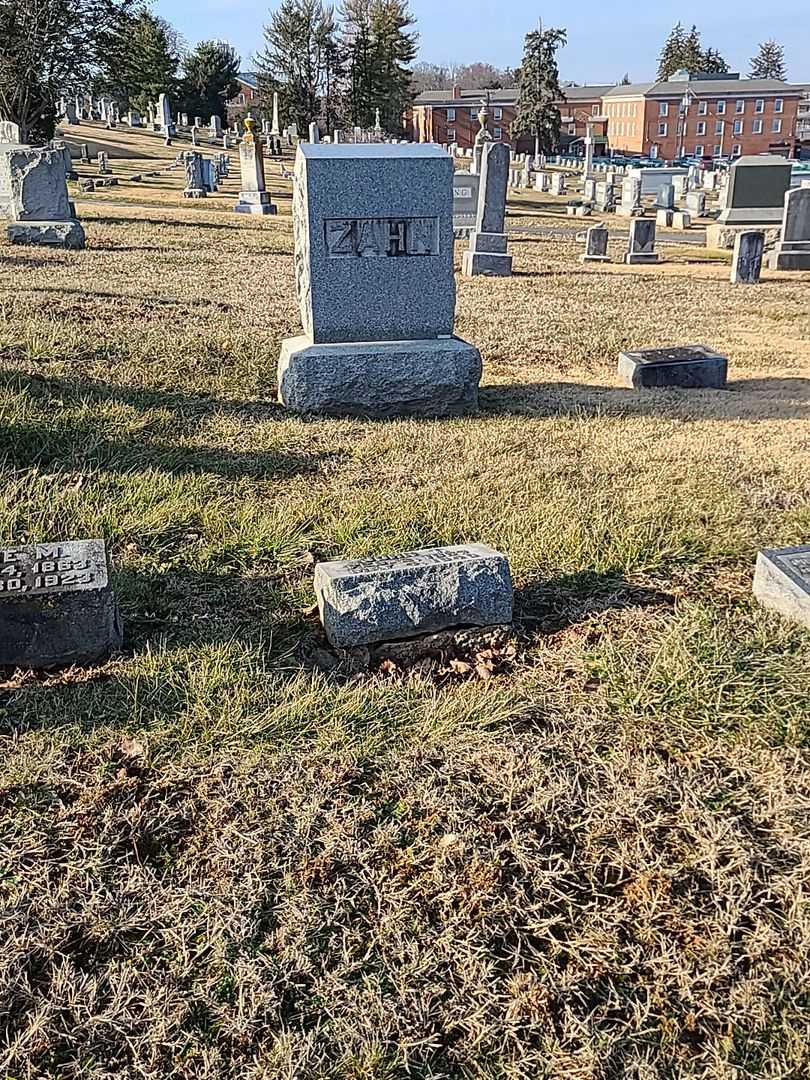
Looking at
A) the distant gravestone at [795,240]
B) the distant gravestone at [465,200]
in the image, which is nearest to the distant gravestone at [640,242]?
the distant gravestone at [795,240]

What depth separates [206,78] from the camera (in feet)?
168

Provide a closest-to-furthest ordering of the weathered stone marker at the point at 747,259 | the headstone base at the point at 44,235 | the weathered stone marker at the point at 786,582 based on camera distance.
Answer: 1. the weathered stone marker at the point at 786,582
2. the headstone base at the point at 44,235
3. the weathered stone marker at the point at 747,259

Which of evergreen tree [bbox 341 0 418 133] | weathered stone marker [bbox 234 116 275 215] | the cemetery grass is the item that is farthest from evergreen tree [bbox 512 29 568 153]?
the cemetery grass

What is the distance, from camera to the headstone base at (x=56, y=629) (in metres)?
2.77

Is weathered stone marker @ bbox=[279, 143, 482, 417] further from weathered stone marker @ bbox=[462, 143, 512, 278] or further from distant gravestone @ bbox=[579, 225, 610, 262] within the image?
distant gravestone @ bbox=[579, 225, 610, 262]

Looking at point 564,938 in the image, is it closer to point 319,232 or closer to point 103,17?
point 319,232

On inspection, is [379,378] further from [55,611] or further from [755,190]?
[755,190]

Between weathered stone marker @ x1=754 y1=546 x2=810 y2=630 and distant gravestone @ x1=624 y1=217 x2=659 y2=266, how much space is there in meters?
13.0

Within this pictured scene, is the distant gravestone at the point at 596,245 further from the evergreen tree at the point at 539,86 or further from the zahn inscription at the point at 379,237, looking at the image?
the evergreen tree at the point at 539,86

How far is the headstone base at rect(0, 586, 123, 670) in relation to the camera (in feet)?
9.09

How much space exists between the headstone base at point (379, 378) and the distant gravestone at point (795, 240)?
1095 cm

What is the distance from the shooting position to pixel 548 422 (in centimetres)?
562

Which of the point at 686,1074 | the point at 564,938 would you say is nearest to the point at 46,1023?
the point at 564,938

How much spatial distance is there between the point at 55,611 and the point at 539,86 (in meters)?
60.9
